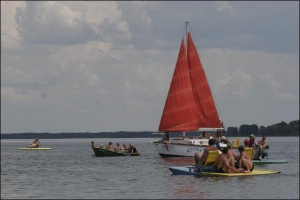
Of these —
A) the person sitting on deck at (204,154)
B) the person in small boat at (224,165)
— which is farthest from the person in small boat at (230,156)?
the person sitting on deck at (204,154)

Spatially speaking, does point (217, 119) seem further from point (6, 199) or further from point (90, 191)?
point (6, 199)

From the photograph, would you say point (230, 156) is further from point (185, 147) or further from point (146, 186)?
point (185, 147)

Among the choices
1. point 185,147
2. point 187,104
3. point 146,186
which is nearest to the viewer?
point 146,186

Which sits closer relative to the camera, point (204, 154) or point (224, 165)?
point (224, 165)

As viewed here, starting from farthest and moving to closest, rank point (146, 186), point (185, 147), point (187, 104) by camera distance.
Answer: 1. point (187, 104)
2. point (185, 147)
3. point (146, 186)

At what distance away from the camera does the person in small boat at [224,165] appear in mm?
41875

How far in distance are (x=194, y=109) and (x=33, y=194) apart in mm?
38676

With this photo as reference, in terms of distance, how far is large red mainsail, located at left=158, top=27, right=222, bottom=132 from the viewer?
243 ft

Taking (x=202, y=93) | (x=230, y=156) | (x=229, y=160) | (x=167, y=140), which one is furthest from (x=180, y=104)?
(x=230, y=156)

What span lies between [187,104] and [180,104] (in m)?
0.70

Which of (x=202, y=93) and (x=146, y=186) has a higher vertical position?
(x=202, y=93)

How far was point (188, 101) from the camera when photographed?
7412cm

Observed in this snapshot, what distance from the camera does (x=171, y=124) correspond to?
74.2 m

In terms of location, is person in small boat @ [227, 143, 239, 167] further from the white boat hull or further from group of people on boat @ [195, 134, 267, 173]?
the white boat hull
